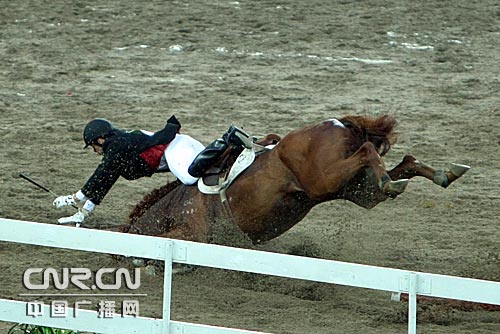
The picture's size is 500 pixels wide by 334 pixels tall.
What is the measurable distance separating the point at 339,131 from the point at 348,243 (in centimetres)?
154

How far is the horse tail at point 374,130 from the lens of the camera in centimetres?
923

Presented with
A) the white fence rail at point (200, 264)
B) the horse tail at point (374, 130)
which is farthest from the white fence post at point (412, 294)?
the horse tail at point (374, 130)

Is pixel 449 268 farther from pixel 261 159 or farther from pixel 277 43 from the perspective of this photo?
pixel 277 43

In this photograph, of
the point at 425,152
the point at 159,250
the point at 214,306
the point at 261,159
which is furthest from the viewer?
the point at 425,152

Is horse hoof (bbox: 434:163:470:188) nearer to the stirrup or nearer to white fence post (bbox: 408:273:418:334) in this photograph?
the stirrup

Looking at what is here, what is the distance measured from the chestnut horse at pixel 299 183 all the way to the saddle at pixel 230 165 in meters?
0.05

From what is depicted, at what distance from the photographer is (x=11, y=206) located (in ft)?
36.8

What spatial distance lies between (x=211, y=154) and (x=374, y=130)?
136 centimetres

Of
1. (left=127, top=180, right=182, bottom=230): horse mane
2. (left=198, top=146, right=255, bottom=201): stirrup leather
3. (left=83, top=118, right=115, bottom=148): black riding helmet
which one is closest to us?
(left=198, top=146, right=255, bottom=201): stirrup leather

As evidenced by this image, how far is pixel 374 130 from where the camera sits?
9.23 metres

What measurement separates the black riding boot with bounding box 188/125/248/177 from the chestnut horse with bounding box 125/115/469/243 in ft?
0.60

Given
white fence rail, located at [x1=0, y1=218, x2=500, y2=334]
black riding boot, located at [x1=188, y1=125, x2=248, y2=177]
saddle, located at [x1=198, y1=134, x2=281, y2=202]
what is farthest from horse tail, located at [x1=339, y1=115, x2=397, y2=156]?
white fence rail, located at [x1=0, y1=218, x2=500, y2=334]

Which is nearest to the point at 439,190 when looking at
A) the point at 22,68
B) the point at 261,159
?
the point at 261,159

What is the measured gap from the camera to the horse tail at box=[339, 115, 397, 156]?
9227 mm
